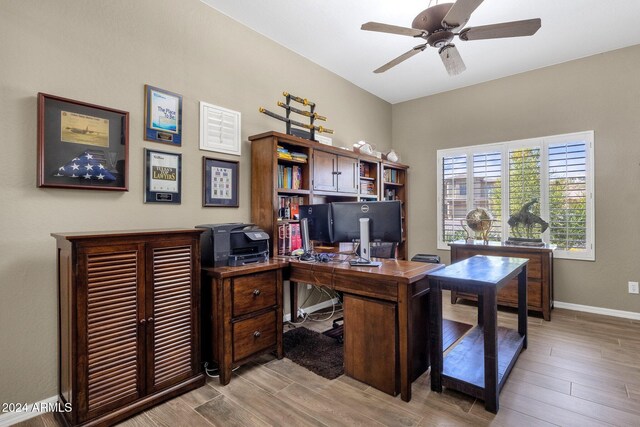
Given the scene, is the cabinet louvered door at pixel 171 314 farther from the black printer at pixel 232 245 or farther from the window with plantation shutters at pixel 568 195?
the window with plantation shutters at pixel 568 195

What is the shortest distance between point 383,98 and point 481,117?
1518 millimetres

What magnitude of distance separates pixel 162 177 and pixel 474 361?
272 centimetres

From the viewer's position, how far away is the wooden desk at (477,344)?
1860 millimetres

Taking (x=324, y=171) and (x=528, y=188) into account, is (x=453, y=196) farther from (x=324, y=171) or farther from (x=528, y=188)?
(x=324, y=171)

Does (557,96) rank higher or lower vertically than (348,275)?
higher

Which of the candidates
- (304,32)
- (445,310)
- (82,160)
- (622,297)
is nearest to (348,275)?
(82,160)

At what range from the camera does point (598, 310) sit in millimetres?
3668

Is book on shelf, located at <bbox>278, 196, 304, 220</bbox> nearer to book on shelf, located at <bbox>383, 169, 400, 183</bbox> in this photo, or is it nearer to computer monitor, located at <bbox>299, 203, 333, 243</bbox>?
computer monitor, located at <bbox>299, 203, 333, 243</bbox>

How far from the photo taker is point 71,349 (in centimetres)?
169

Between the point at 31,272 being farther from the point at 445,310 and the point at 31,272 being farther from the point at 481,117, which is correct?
the point at 481,117

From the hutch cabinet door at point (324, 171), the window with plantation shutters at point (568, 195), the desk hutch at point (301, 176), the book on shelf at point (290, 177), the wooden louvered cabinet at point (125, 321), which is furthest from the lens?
the window with plantation shutters at point (568, 195)

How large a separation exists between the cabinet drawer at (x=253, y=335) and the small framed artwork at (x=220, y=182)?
1109mm

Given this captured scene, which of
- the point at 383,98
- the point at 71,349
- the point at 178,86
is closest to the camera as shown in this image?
the point at 71,349

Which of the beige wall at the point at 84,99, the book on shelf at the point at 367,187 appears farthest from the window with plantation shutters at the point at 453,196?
the beige wall at the point at 84,99
